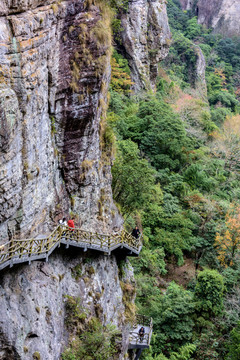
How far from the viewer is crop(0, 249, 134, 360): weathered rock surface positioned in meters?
11.9

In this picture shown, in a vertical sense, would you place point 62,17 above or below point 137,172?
above

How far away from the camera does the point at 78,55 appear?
15430 millimetres

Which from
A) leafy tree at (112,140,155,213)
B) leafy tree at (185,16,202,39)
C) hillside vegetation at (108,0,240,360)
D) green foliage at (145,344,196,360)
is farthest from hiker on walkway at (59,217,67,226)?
leafy tree at (185,16,202,39)

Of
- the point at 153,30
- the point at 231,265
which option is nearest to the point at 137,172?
the point at 231,265

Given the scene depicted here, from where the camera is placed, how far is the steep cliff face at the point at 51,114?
11.7 meters

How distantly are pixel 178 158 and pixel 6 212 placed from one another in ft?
92.8

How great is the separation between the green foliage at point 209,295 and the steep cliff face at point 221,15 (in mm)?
67330

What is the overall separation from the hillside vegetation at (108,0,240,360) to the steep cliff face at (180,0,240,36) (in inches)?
1248

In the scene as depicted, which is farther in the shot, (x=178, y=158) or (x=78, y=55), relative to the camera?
(x=178, y=158)

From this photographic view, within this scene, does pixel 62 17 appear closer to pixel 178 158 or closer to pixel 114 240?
pixel 114 240

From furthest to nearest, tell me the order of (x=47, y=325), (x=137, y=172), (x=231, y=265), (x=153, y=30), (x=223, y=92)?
(x=223, y=92) → (x=153, y=30) → (x=231, y=265) → (x=137, y=172) → (x=47, y=325)

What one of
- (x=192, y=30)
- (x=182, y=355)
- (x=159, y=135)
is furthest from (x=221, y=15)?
(x=182, y=355)

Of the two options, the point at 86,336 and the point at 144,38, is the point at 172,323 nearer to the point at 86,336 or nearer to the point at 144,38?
the point at 86,336

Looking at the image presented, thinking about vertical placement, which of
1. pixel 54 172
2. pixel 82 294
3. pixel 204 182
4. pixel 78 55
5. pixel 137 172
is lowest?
pixel 204 182
